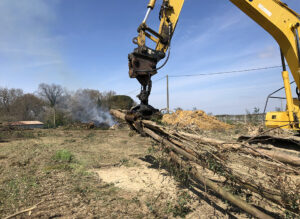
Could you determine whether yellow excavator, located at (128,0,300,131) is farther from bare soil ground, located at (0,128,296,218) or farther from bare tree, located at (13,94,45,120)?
bare tree, located at (13,94,45,120)

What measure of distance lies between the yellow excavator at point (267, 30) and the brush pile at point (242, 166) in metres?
1.00

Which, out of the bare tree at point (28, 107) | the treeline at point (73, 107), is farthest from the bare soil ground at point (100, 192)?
the bare tree at point (28, 107)

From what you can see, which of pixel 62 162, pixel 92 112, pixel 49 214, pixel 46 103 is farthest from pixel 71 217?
pixel 46 103

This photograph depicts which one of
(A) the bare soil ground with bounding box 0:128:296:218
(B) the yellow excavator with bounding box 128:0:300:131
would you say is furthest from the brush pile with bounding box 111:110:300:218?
(B) the yellow excavator with bounding box 128:0:300:131

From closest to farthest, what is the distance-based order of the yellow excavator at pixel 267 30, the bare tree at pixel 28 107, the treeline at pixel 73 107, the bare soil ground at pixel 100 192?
the bare soil ground at pixel 100 192 < the yellow excavator at pixel 267 30 < the treeline at pixel 73 107 < the bare tree at pixel 28 107

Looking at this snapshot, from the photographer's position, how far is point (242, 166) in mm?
3197

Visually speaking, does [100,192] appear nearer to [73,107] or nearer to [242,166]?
[242,166]

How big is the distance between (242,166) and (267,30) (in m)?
3.73

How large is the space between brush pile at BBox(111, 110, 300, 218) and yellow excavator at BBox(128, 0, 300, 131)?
1.00m

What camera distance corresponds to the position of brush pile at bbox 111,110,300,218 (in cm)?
214

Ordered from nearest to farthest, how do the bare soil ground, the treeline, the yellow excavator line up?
the bare soil ground, the yellow excavator, the treeline

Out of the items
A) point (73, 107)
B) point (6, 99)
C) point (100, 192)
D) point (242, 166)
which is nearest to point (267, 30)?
point (242, 166)

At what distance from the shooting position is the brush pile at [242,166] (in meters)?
2.14

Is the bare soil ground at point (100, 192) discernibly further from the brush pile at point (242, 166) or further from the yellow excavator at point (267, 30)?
the yellow excavator at point (267, 30)
